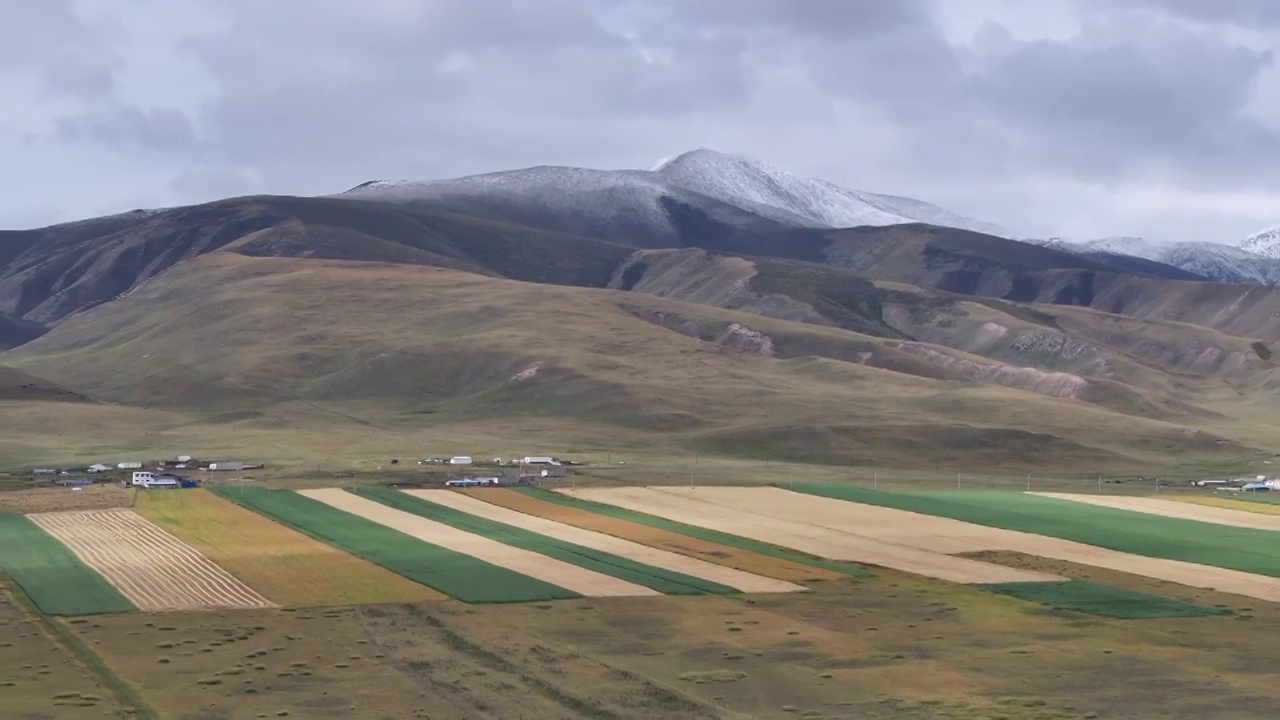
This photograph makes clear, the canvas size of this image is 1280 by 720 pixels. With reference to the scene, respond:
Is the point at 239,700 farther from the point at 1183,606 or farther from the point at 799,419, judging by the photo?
the point at 799,419

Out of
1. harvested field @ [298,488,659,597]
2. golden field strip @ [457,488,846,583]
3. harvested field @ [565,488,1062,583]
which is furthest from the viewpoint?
harvested field @ [565,488,1062,583]

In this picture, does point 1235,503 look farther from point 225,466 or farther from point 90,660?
point 90,660

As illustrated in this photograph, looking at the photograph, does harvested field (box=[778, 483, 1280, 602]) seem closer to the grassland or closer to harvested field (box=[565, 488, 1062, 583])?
harvested field (box=[565, 488, 1062, 583])

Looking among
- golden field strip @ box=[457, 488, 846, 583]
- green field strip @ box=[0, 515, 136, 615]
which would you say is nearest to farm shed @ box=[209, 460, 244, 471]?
golden field strip @ box=[457, 488, 846, 583]

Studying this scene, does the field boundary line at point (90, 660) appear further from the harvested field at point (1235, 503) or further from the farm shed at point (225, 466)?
the harvested field at point (1235, 503)

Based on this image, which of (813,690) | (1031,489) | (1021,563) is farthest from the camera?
(1031,489)

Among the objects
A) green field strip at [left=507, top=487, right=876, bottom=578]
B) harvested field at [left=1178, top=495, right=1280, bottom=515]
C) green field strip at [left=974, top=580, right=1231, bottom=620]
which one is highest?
harvested field at [left=1178, top=495, right=1280, bottom=515]

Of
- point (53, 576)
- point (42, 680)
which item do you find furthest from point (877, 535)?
point (42, 680)

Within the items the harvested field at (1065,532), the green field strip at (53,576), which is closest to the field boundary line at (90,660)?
the green field strip at (53,576)

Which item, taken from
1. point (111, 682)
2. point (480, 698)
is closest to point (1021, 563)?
point (480, 698)
